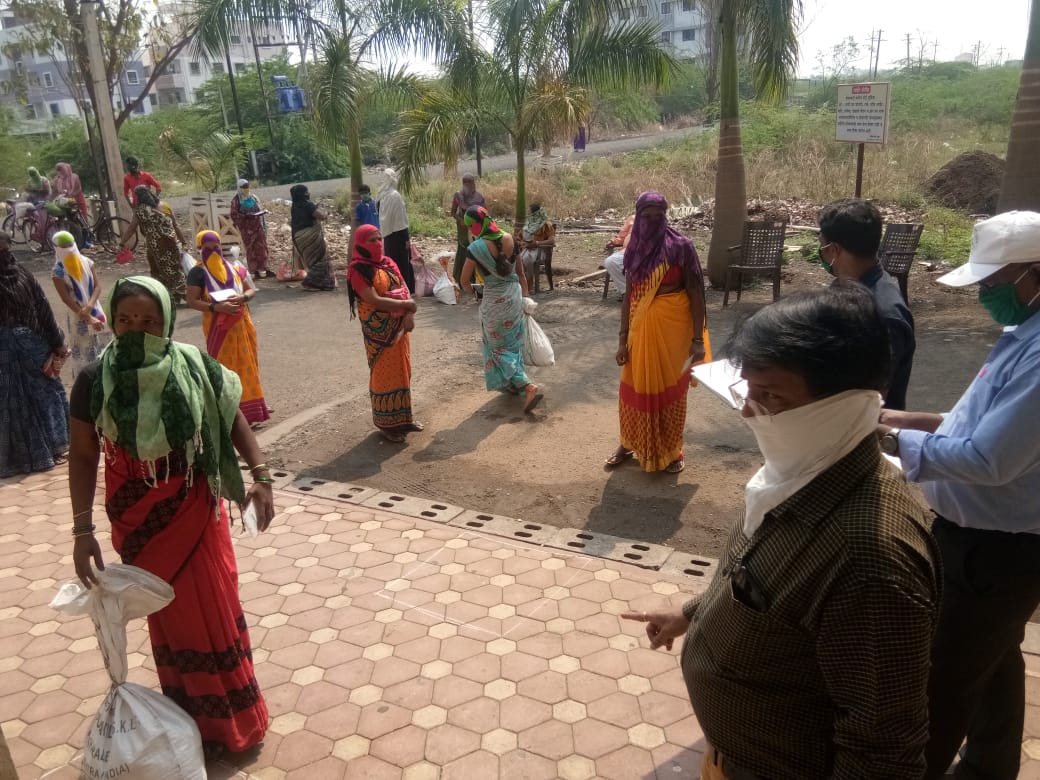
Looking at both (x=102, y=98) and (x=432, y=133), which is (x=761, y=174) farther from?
(x=102, y=98)

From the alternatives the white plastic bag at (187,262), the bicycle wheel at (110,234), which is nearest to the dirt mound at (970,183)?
the white plastic bag at (187,262)

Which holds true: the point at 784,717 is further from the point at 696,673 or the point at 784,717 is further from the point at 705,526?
the point at 705,526

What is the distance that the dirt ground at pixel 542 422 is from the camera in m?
4.69

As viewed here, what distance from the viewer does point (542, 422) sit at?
6.03 m

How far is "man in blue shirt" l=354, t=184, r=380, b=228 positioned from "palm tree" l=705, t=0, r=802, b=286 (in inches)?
181

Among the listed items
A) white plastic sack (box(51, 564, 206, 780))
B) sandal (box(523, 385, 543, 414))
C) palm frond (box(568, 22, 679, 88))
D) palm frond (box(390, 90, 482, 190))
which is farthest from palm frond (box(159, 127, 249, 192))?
white plastic sack (box(51, 564, 206, 780))

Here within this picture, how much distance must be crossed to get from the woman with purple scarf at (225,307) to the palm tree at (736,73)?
19.5 ft

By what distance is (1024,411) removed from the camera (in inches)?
67.5

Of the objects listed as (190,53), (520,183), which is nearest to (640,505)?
(520,183)

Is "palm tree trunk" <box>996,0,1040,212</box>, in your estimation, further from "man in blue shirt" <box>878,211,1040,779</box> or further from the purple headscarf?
"man in blue shirt" <box>878,211,1040,779</box>

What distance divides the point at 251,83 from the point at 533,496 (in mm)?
32994

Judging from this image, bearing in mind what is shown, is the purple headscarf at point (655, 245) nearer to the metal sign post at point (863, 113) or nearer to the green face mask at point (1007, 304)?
the green face mask at point (1007, 304)

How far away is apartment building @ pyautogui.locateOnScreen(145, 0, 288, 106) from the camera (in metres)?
11.7

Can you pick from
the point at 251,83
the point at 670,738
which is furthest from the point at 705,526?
the point at 251,83
